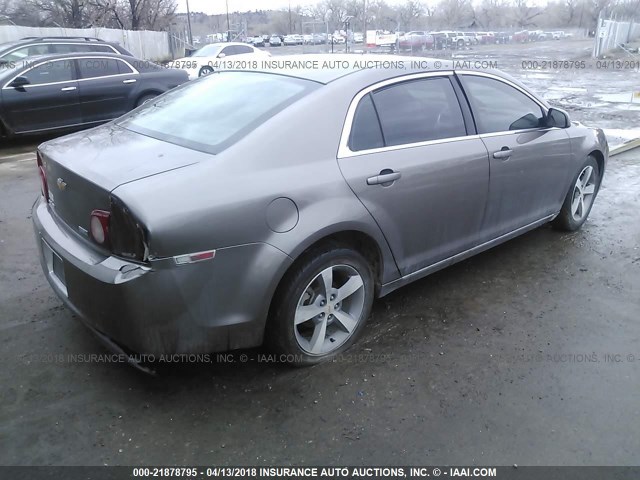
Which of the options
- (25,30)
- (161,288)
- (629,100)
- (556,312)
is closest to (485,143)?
(556,312)

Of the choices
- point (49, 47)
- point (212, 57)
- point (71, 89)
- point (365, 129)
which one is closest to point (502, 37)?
point (212, 57)

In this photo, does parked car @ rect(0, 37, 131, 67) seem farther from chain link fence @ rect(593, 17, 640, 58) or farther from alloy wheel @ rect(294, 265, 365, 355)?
chain link fence @ rect(593, 17, 640, 58)

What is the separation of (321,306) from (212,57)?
15960mm

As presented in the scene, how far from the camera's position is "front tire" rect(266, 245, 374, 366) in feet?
9.00

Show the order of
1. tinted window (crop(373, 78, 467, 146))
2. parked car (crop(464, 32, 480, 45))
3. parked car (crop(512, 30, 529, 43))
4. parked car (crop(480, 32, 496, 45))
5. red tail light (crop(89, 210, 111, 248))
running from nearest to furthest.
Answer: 1. red tail light (crop(89, 210, 111, 248))
2. tinted window (crop(373, 78, 467, 146))
3. parked car (crop(464, 32, 480, 45))
4. parked car (crop(480, 32, 496, 45))
5. parked car (crop(512, 30, 529, 43))

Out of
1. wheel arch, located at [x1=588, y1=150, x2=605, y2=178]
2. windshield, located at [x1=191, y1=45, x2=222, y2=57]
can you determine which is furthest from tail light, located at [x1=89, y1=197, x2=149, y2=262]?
windshield, located at [x1=191, y1=45, x2=222, y2=57]

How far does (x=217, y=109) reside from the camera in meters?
3.14

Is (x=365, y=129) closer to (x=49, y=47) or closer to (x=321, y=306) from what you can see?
(x=321, y=306)

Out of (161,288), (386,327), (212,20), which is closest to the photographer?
(161,288)

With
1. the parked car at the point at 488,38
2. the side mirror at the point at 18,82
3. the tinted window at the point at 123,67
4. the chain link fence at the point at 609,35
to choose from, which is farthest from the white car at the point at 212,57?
the parked car at the point at 488,38

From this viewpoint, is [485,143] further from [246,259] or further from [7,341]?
[7,341]

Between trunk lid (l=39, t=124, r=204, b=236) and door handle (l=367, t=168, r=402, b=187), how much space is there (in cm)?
93

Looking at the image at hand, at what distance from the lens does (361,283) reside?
10.1ft

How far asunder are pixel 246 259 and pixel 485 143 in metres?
2.02
